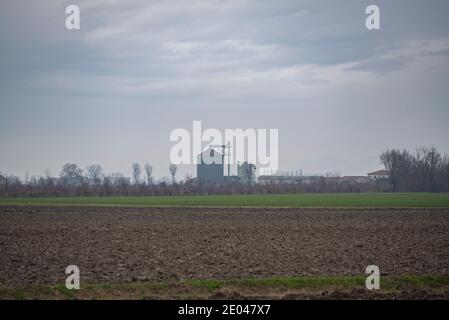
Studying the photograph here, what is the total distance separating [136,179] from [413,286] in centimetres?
16128

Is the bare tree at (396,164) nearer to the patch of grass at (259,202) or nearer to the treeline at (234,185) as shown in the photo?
the treeline at (234,185)

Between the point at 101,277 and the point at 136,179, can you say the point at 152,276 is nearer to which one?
the point at 101,277

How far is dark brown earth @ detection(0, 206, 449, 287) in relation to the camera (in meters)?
19.9

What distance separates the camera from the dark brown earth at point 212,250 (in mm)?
19891

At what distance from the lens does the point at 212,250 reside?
82.0 feet

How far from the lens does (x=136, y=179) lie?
176125 mm

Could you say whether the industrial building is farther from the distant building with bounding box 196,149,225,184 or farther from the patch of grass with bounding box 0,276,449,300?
the patch of grass with bounding box 0,276,449,300

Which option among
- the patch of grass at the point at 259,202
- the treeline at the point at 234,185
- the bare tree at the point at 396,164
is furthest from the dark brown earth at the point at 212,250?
the bare tree at the point at 396,164

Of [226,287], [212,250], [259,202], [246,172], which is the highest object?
[246,172]

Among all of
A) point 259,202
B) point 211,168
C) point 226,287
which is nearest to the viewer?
point 226,287

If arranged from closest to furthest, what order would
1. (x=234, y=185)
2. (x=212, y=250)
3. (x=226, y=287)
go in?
1. (x=226, y=287)
2. (x=212, y=250)
3. (x=234, y=185)

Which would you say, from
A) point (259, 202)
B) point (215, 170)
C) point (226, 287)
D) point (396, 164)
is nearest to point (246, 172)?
point (215, 170)

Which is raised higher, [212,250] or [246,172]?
[246,172]

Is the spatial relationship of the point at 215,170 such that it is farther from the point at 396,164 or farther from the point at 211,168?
the point at 396,164
